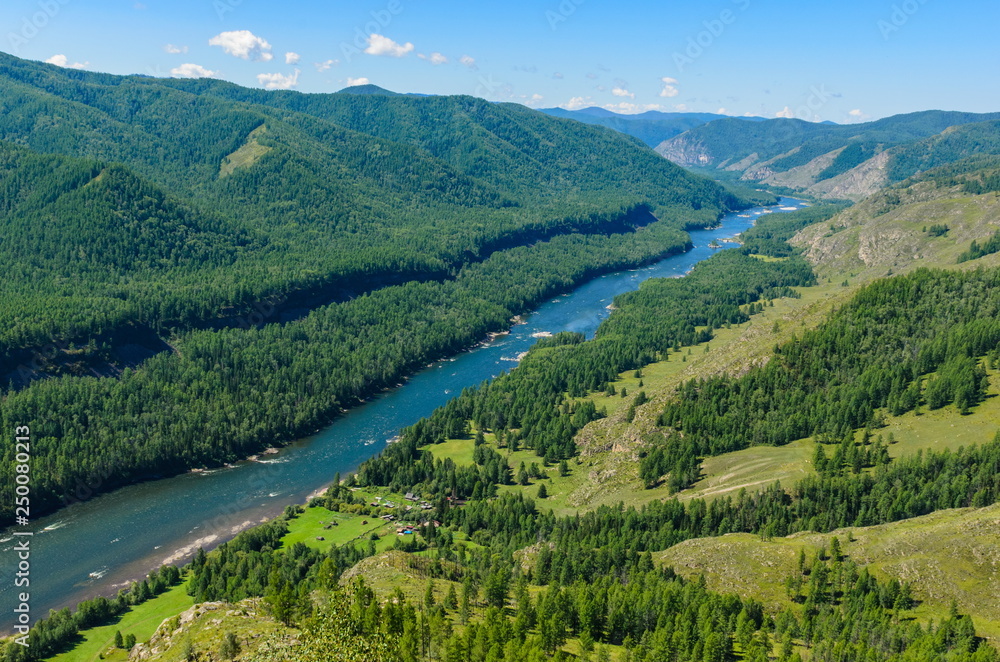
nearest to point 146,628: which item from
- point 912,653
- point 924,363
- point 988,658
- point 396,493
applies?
point 396,493

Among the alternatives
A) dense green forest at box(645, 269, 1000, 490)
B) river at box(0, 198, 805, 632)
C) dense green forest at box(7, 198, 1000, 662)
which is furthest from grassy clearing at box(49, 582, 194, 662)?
dense green forest at box(645, 269, 1000, 490)

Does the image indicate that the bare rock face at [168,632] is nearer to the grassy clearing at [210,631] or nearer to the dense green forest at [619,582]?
the grassy clearing at [210,631]

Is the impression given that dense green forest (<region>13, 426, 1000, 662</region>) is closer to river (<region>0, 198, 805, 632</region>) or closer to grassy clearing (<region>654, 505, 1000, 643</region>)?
grassy clearing (<region>654, 505, 1000, 643</region>)

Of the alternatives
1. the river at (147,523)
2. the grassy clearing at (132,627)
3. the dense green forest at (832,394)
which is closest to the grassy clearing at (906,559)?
the dense green forest at (832,394)

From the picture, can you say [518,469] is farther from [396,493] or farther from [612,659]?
[612,659]

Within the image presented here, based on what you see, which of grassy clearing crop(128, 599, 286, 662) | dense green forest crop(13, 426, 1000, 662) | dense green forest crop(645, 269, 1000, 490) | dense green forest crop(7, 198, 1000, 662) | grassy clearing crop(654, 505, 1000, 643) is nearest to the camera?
grassy clearing crop(128, 599, 286, 662)

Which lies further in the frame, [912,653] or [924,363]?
[924,363]

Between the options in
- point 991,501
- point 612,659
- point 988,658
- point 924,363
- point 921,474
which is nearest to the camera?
point 988,658
